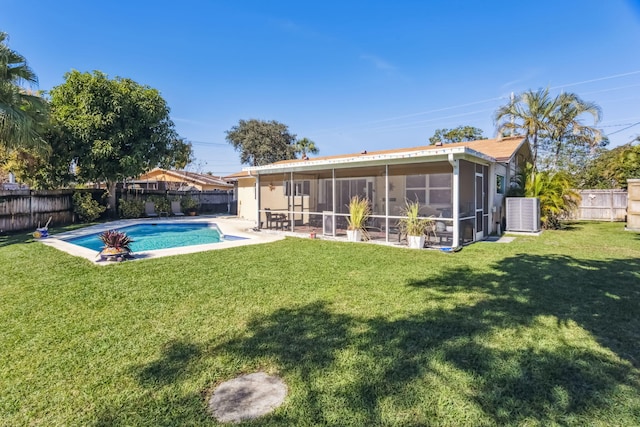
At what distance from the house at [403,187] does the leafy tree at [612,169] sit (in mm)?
3513

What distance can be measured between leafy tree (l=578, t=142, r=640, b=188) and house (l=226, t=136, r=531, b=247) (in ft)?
11.5

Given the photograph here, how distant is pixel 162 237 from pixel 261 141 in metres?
24.3

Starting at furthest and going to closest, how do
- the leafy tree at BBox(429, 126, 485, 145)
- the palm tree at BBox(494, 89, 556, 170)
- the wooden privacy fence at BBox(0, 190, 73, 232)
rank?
1. the leafy tree at BBox(429, 126, 485, 145)
2. the palm tree at BBox(494, 89, 556, 170)
3. the wooden privacy fence at BBox(0, 190, 73, 232)

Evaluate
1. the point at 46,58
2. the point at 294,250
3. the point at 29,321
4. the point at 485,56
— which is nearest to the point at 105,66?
the point at 46,58

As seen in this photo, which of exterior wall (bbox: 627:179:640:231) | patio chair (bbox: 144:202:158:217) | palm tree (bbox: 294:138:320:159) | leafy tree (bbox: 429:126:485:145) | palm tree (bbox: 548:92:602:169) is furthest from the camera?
palm tree (bbox: 294:138:320:159)

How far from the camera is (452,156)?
8570 millimetres

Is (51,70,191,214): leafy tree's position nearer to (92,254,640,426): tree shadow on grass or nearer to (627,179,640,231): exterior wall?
(92,254,640,426): tree shadow on grass

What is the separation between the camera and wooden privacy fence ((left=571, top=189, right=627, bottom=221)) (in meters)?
16.3

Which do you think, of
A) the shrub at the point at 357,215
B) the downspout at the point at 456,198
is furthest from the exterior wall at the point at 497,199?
the shrub at the point at 357,215

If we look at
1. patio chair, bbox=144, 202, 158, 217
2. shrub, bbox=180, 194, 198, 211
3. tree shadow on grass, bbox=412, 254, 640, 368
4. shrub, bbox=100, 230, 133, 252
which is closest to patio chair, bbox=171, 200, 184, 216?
shrub, bbox=180, 194, 198, 211

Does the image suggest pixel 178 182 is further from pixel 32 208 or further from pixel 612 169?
pixel 612 169

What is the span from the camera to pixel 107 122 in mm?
15805

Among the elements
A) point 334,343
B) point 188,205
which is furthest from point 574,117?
point 188,205

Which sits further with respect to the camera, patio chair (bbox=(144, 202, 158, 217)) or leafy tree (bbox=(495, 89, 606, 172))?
patio chair (bbox=(144, 202, 158, 217))
